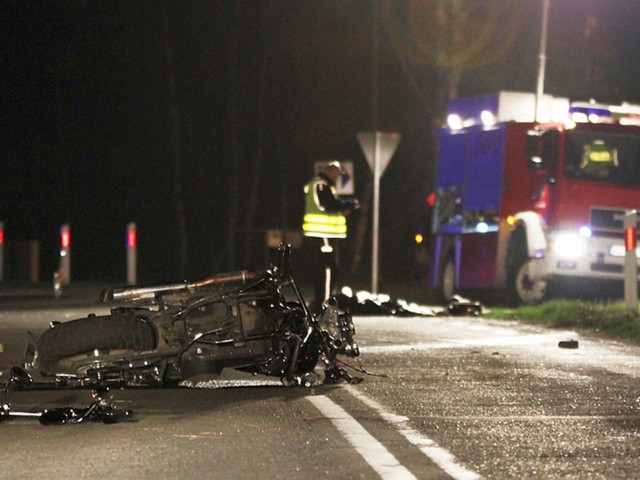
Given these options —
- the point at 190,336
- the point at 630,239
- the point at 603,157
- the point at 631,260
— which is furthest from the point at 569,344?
the point at 603,157

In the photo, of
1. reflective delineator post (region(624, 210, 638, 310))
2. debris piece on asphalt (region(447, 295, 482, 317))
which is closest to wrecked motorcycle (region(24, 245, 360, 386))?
reflective delineator post (region(624, 210, 638, 310))

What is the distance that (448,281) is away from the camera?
81.9 ft

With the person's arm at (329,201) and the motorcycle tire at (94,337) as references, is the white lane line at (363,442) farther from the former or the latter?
the person's arm at (329,201)

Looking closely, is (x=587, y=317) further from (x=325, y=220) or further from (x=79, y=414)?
(x=79, y=414)

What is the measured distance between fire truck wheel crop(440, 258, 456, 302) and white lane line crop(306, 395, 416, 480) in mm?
15340

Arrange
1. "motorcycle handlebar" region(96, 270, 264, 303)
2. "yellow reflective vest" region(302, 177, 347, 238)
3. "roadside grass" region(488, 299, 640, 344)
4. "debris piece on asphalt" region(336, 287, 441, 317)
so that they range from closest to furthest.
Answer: "motorcycle handlebar" region(96, 270, 264, 303) < "roadside grass" region(488, 299, 640, 344) < "yellow reflective vest" region(302, 177, 347, 238) < "debris piece on asphalt" region(336, 287, 441, 317)

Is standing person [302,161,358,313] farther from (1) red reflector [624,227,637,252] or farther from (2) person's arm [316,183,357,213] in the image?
(1) red reflector [624,227,637,252]

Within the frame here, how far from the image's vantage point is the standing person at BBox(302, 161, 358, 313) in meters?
17.2

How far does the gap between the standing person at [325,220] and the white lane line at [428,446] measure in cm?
791

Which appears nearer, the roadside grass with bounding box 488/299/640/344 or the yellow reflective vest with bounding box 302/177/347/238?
the roadside grass with bounding box 488/299/640/344

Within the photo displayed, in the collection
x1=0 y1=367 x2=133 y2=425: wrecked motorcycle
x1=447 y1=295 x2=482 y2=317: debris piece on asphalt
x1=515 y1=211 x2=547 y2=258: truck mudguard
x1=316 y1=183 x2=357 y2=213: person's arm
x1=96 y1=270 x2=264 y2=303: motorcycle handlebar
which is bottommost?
x1=447 y1=295 x2=482 y2=317: debris piece on asphalt

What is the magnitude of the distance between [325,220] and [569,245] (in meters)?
5.64

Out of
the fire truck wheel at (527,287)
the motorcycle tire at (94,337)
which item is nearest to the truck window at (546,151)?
the fire truck wheel at (527,287)

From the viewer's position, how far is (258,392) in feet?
32.1
